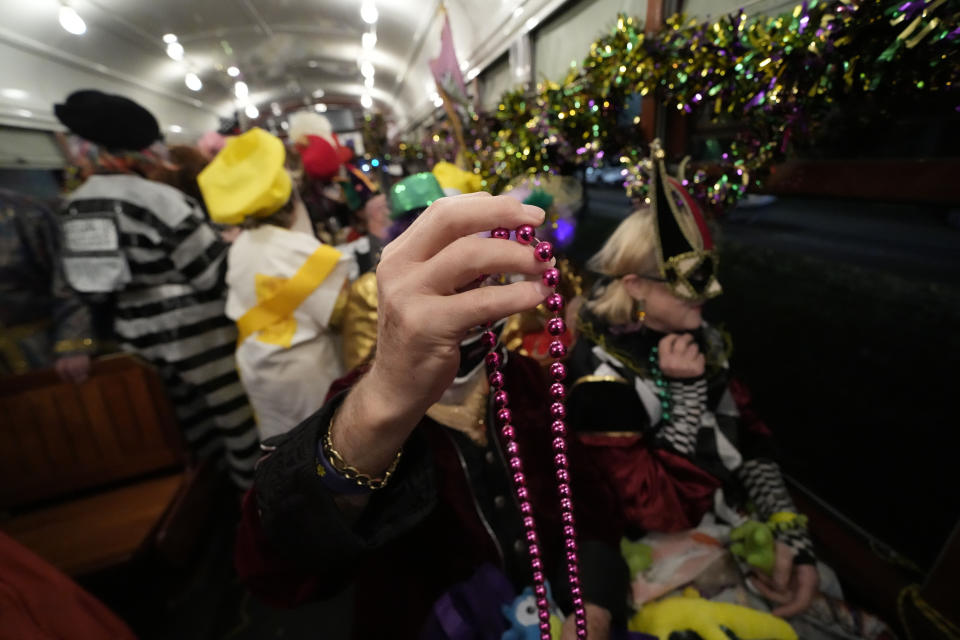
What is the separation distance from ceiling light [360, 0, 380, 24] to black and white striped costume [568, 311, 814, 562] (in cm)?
615

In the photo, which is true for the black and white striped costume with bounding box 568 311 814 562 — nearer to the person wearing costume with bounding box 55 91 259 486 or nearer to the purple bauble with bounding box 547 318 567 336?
the purple bauble with bounding box 547 318 567 336

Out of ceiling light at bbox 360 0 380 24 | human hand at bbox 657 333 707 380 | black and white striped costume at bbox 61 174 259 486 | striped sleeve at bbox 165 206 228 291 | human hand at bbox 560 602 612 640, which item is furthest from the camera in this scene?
ceiling light at bbox 360 0 380 24

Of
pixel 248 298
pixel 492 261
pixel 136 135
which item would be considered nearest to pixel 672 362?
pixel 492 261

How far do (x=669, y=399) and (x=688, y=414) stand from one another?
72 mm

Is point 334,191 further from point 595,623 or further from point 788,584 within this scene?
point 788,584

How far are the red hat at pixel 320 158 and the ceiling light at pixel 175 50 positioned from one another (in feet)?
17.8

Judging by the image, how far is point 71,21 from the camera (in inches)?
171

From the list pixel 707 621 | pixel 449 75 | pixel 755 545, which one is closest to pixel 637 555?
pixel 707 621

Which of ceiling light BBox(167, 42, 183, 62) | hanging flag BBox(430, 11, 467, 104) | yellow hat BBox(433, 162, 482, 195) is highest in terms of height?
ceiling light BBox(167, 42, 183, 62)

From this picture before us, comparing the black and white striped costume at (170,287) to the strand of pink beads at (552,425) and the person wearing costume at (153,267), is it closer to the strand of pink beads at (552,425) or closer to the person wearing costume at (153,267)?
the person wearing costume at (153,267)

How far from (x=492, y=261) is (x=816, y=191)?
4.71ft

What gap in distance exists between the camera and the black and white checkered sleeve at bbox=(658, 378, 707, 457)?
49.6 inches

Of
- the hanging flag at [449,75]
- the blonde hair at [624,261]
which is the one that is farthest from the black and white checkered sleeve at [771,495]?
the hanging flag at [449,75]

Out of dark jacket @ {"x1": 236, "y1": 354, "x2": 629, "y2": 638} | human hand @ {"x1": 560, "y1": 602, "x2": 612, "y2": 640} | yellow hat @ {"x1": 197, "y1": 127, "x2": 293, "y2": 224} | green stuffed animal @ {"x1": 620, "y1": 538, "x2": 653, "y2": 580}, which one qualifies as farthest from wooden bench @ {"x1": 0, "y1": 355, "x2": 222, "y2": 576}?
green stuffed animal @ {"x1": 620, "y1": 538, "x2": 653, "y2": 580}
